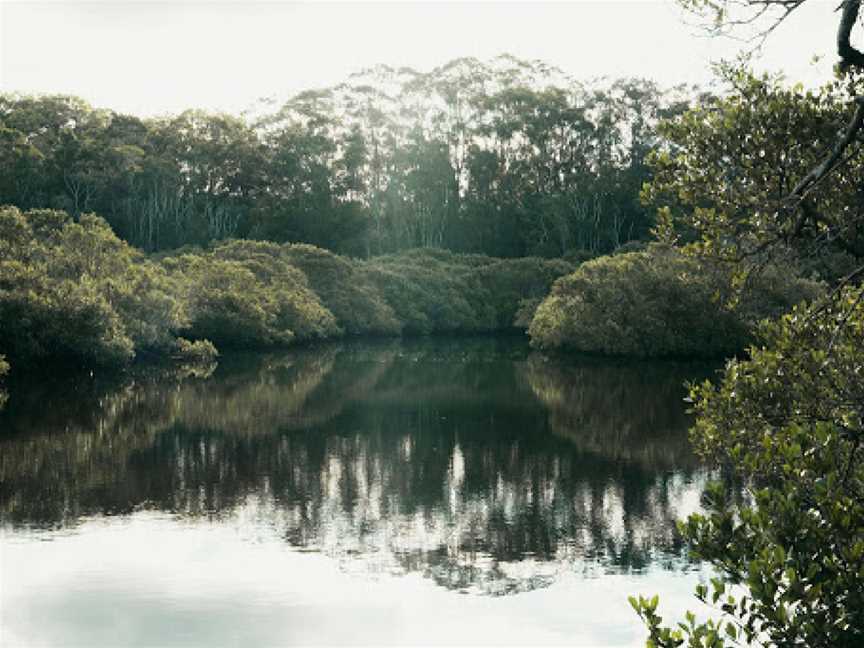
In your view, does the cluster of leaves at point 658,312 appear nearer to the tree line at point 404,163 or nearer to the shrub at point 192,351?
the shrub at point 192,351

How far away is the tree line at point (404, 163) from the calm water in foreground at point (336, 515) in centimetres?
3652

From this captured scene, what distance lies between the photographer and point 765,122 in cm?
1090

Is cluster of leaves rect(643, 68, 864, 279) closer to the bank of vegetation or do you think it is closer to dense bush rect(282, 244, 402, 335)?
the bank of vegetation

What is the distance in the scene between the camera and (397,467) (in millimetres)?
20938

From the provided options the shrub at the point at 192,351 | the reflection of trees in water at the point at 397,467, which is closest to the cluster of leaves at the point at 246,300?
the shrub at the point at 192,351

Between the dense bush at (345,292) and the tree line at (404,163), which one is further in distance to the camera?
the tree line at (404,163)

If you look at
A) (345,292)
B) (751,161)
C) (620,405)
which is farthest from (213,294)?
(751,161)

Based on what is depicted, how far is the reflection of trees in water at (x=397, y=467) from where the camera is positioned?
15.2 m

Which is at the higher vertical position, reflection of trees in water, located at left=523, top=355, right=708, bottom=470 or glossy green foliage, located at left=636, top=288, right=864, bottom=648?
glossy green foliage, located at left=636, top=288, right=864, bottom=648

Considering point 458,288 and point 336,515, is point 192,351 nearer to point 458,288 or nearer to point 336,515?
point 458,288

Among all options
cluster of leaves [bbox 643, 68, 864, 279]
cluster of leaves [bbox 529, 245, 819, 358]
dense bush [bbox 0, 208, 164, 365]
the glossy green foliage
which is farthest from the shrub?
the glossy green foliage

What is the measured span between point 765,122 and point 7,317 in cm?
2607

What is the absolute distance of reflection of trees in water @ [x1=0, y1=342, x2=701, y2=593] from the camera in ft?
49.8

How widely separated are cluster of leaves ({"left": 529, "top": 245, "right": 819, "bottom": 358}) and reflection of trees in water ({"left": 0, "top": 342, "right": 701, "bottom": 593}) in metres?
8.77
